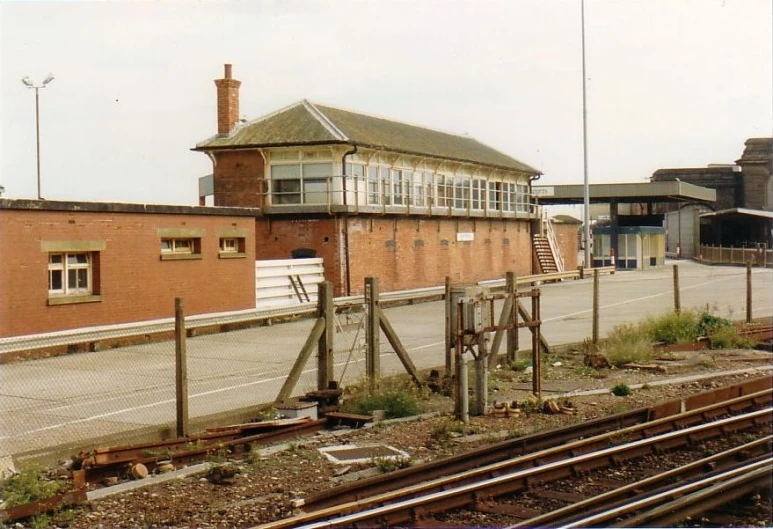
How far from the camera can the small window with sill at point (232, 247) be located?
81.4 ft

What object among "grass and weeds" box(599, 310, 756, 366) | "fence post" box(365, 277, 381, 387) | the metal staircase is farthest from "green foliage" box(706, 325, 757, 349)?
the metal staircase

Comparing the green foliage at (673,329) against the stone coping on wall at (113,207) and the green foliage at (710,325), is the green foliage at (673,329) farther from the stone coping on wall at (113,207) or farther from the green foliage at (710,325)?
the stone coping on wall at (113,207)

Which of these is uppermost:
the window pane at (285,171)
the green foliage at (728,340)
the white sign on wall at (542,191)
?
the white sign on wall at (542,191)

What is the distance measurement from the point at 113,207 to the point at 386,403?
11867 mm

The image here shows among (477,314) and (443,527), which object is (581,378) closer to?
(477,314)

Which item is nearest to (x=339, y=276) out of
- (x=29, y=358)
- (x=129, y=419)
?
(x=29, y=358)

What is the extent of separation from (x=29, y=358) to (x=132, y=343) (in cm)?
282

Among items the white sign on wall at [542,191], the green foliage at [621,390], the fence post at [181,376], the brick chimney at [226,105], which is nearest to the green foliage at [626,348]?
the green foliage at [621,390]

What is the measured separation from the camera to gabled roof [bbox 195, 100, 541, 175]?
31.9 metres

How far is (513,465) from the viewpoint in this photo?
26.5 feet

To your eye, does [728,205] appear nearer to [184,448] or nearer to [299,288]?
[299,288]

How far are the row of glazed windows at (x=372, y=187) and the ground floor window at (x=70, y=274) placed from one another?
36.4 ft

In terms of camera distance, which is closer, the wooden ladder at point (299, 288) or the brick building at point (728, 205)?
the wooden ladder at point (299, 288)

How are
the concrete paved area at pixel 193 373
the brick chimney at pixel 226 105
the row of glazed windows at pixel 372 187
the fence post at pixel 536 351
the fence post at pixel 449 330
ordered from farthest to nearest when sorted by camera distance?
1. the brick chimney at pixel 226 105
2. the row of glazed windows at pixel 372 187
3. the fence post at pixel 536 351
4. the fence post at pixel 449 330
5. the concrete paved area at pixel 193 373
